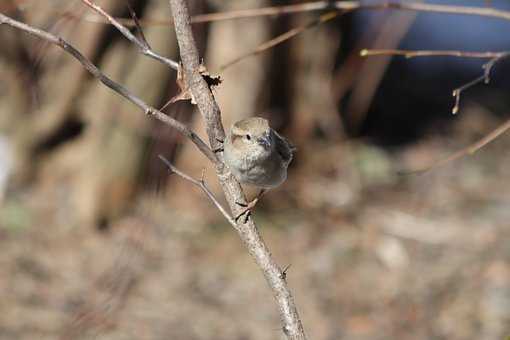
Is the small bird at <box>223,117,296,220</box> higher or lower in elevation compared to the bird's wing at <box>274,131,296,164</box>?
lower

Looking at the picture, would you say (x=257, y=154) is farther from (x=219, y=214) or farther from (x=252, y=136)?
(x=219, y=214)

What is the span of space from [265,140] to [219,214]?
10.2 ft

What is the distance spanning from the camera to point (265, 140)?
9.62 ft

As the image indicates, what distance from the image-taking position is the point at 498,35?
9336mm

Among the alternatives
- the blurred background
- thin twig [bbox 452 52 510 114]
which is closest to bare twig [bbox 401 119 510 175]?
thin twig [bbox 452 52 510 114]

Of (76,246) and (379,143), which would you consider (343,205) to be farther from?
(76,246)

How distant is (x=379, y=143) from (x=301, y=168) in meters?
0.93

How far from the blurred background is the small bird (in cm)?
203

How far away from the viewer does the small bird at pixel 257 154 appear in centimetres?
277

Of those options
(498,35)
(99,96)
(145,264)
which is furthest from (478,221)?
(498,35)

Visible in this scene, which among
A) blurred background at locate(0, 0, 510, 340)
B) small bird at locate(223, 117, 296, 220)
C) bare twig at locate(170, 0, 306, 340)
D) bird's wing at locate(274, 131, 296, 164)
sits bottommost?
bare twig at locate(170, 0, 306, 340)

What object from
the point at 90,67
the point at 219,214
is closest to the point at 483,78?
the point at 90,67

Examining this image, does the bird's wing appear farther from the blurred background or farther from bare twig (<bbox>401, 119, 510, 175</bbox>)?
the blurred background

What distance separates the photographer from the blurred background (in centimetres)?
514
